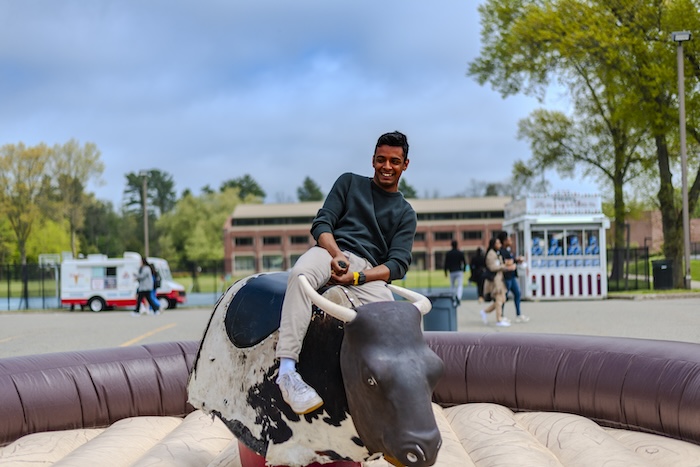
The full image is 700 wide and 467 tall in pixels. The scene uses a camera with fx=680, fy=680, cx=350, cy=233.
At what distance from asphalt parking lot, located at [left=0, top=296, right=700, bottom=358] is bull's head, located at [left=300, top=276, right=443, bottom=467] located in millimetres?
8005

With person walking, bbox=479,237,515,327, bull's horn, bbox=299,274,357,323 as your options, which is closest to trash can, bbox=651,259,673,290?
person walking, bbox=479,237,515,327

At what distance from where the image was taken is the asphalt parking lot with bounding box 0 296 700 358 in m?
11.7

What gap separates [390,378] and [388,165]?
1.18 m

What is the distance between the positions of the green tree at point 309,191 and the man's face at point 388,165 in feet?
393

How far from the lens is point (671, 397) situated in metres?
4.98

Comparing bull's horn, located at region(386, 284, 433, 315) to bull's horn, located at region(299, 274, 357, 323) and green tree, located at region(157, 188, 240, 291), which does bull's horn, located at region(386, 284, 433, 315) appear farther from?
green tree, located at region(157, 188, 240, 291)

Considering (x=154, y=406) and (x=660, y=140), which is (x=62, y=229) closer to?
(x=660, y=140)

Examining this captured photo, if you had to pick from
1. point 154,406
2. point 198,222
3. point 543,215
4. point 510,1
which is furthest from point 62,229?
point 154,406

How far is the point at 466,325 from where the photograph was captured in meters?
13.5

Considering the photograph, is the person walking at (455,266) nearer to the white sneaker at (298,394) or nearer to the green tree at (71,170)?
the white sneaker at (298,394)

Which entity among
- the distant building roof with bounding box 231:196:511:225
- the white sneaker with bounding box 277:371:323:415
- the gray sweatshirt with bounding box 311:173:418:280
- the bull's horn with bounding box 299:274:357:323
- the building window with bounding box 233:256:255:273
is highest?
the distant building roof with bounding box 231:196:511:225

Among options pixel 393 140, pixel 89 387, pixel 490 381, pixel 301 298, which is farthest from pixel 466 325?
pixel 301 298

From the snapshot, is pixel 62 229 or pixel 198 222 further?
pixel 198 222

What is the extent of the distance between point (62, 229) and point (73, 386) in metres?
58.0
